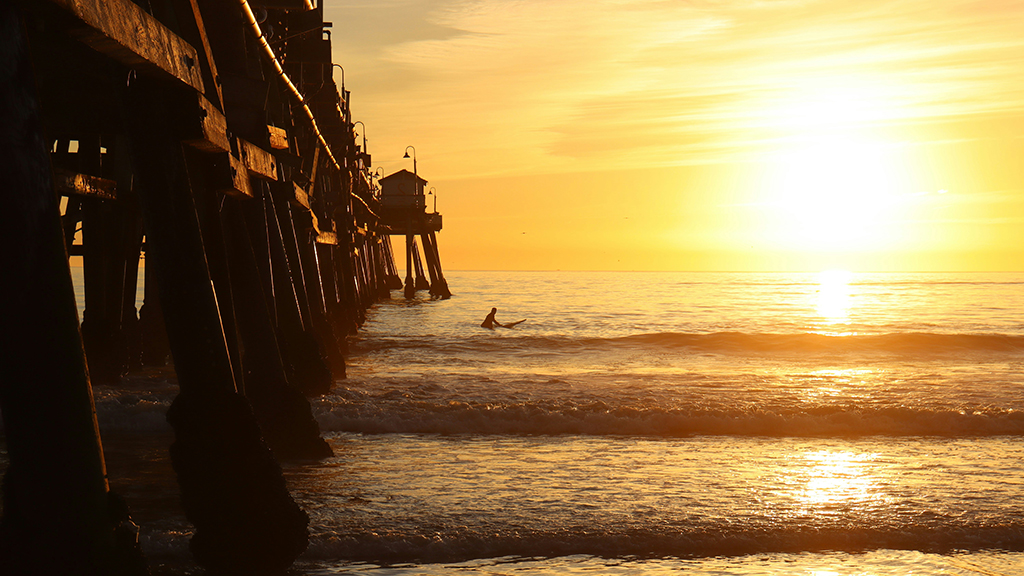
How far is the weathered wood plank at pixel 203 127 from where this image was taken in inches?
140

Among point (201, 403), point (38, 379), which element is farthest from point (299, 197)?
point (38, 379)

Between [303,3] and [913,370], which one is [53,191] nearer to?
[303,3]

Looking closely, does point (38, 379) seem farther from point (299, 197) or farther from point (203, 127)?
point (299, 197)

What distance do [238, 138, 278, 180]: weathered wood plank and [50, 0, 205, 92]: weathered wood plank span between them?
136 centimetres

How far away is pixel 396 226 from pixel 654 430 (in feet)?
103

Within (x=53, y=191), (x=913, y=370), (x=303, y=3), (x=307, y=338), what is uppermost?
(x=303, y=3)

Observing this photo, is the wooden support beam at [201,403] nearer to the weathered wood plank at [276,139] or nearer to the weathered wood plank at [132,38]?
the weathered wood plank at [132,38]

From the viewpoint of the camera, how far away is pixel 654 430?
895 centimetres

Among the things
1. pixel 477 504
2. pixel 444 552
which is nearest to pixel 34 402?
pixel 444 552

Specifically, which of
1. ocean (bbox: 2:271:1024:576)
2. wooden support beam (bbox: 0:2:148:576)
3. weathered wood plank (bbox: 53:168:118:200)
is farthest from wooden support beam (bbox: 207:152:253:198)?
weathered wood plank (bbox: 53:168:118:200)

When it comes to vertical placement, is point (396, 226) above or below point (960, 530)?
above

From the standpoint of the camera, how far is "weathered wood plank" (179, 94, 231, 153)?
11.7 ft

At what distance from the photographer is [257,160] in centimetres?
529

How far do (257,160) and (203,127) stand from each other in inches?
67.1
